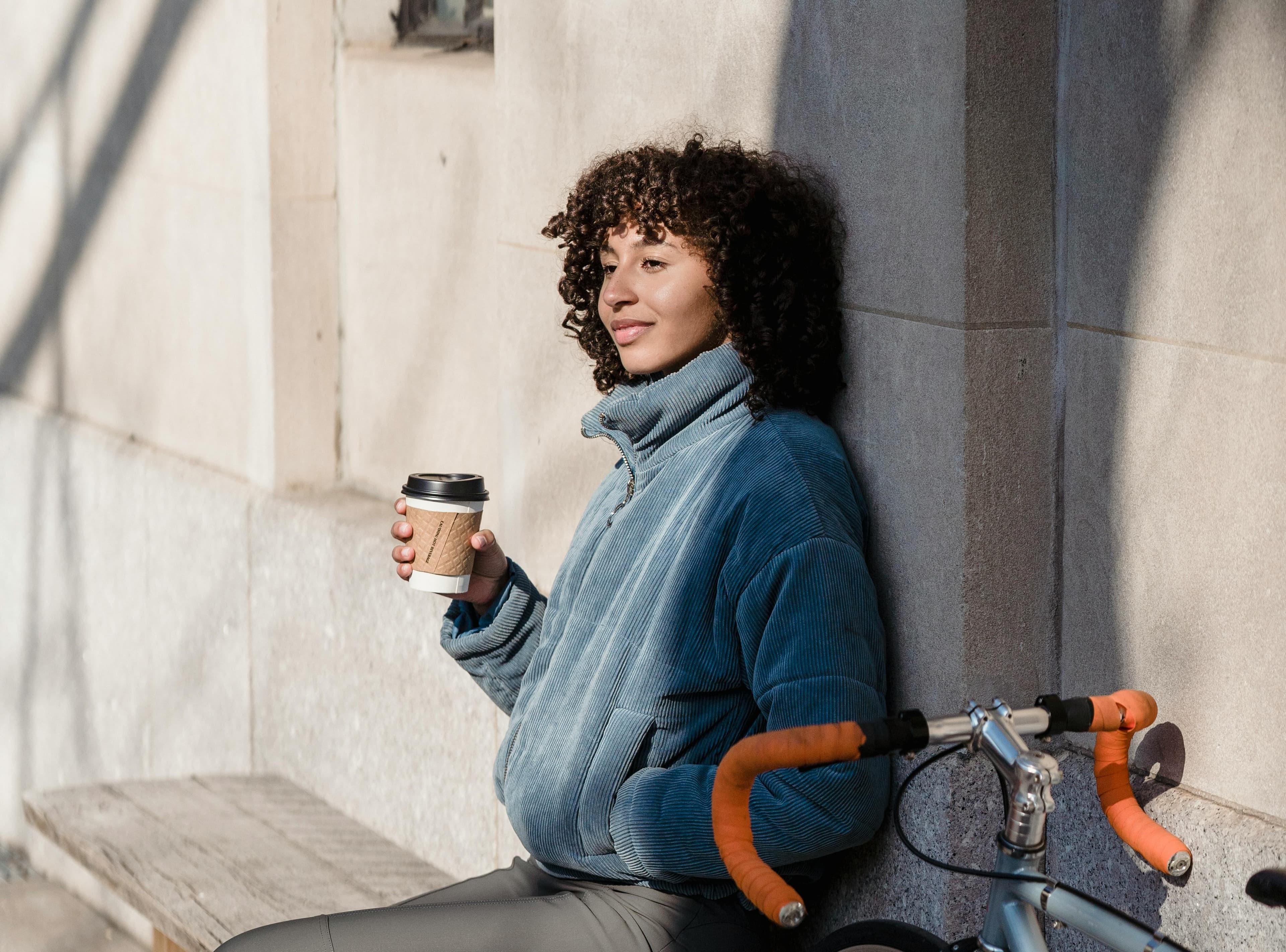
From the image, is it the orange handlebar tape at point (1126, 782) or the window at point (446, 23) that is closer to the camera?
the orange handlebar tape at point (1126, 782)

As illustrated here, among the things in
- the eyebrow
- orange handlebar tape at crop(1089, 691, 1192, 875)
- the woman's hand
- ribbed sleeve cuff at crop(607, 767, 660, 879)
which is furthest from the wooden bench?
orange handlebar tape at crop(1089, 691, 1192, 875)

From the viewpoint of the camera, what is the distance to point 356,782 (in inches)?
174

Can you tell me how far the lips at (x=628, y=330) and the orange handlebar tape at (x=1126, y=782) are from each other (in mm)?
1035

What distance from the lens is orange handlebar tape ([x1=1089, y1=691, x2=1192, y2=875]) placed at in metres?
1.92

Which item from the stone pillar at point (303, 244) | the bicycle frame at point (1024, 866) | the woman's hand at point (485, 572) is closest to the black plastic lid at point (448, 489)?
the woman's hand at point (485, 572)

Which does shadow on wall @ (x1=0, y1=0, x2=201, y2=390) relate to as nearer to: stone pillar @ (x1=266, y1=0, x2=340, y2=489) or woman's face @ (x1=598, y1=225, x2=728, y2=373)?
stone pillar @ (x1=266, y1=0, x2=340, y2=489)

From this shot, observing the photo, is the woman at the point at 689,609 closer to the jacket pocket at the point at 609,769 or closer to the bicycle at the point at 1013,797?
the jacket pocket at the point at 609,769

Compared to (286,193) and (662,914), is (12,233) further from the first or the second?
(662,914)

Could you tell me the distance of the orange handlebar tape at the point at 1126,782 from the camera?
75.5 inches

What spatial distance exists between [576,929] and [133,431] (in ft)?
11.7

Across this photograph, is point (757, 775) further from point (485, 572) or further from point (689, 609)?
point (485, 572)

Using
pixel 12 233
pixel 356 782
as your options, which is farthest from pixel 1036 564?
pixel 12 233

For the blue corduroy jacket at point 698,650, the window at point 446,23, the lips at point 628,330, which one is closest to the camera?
the blue corduroy jacket at point 698,650

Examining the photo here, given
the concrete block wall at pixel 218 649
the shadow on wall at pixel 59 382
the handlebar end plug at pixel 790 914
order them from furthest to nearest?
1. the shadow on wall at pixel 59 382
2. the concrete block wall at pixel 218 649
3. the handlebar end plug at pixel 790 914
